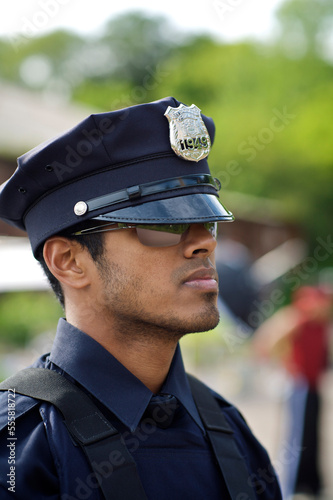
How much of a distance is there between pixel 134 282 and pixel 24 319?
8.65m

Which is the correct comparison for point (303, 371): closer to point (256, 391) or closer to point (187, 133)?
point (187, 133)

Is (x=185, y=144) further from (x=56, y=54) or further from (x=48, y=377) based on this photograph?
(x=56, y=54)

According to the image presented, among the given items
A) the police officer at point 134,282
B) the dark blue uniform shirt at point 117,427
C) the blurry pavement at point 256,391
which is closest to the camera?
the dark blue uniform shirt at point 117,427

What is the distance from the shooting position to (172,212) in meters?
1.74

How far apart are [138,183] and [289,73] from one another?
29868 millimetres

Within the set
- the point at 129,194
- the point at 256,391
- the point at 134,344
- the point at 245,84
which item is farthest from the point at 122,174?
the point at 245,84

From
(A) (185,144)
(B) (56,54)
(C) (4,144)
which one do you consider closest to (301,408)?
(A) (185,144)

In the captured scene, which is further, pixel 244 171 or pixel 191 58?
pixel 191 58

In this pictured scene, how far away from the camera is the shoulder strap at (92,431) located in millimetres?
1524

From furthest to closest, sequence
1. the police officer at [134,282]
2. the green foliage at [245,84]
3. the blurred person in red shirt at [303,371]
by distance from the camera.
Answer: the green foliage at [245,84], the blurred person in red shirt at [303,371], the police officer at [134,282]

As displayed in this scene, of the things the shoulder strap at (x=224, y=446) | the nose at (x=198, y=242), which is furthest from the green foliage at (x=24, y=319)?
the nose at (x=198, y=242)

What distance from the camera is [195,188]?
185 cm

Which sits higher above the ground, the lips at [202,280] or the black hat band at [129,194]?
the black hat band at [129,194]

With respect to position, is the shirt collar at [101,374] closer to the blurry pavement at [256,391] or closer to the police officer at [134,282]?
the police officer at [134,282]
